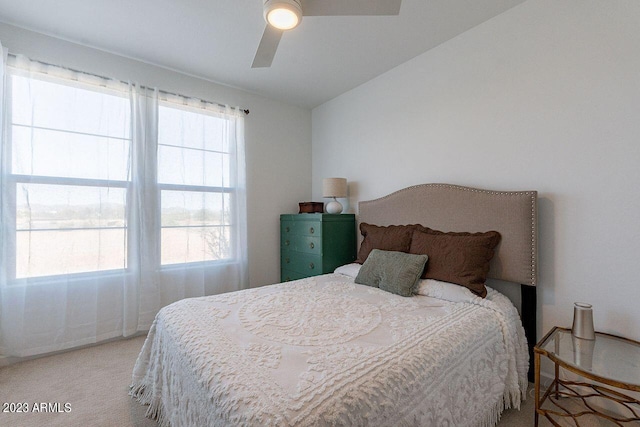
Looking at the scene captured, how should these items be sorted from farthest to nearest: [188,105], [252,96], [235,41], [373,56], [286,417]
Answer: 1. [252,96]
2. [188,105]
3. [373,56]
4. [235,41]
5. [286,417]

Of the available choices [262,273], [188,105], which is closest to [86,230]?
[188,105]

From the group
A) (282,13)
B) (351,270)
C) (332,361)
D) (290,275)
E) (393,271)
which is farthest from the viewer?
(290,275)

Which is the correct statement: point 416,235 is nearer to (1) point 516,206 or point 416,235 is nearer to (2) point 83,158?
(1) point 516,206

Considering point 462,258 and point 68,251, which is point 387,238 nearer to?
point 462,258

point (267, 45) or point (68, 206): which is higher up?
point (267, 45)

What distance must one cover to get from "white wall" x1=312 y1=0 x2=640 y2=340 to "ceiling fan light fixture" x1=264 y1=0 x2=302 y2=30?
5.14 ft

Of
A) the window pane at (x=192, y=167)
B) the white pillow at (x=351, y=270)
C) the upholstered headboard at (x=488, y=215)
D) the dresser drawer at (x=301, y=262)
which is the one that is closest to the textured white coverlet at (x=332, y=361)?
the upholstered headboard at (x=488, y=215)

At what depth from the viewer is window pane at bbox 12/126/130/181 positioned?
7.06 ft

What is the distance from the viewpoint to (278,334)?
130 cm

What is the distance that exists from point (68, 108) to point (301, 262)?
2.53 m

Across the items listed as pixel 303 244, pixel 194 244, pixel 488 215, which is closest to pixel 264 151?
pixel 303 244

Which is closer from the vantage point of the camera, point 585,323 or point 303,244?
point 585,323

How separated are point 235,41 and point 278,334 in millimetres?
2368

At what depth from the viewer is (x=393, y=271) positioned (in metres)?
2.00
